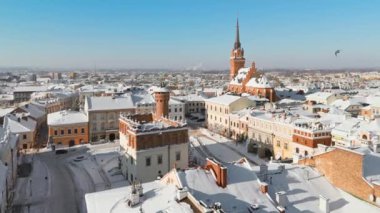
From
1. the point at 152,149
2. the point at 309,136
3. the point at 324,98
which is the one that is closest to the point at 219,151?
the point at 309,136

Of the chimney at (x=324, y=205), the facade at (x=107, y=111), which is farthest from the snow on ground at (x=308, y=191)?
the facade at (x=107, y=111)

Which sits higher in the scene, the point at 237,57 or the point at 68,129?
the point at 237,57

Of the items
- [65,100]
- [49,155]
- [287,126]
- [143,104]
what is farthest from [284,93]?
[49,155]

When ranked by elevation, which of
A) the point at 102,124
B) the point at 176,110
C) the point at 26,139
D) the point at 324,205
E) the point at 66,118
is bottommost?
the point at 26,139

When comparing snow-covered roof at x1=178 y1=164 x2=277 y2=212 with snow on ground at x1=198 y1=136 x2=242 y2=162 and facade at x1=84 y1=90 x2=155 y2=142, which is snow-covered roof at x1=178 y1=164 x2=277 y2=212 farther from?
facade at x1=84 y1=90 x2=155 y2=142

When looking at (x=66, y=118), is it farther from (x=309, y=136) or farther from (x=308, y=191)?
(x=308, y=191)

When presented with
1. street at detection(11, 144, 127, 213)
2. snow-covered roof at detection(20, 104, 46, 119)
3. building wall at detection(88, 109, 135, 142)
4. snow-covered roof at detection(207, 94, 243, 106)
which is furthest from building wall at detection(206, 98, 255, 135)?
snow-covered roof at detection(20, 104, 46, 119)
